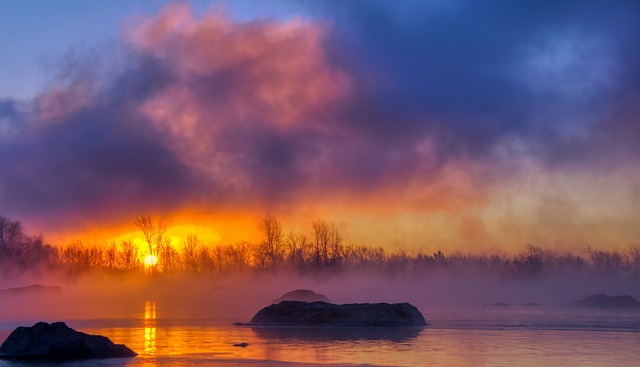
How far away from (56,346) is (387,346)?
1567cm

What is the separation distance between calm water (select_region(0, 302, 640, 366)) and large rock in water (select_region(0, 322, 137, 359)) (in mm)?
1573

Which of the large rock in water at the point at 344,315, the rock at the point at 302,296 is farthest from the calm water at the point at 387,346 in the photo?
the rock at the point at 302,296

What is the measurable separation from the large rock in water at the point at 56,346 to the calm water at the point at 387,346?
1573 mm

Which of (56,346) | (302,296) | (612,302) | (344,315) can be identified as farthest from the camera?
(612,302)

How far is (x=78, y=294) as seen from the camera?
148 metres

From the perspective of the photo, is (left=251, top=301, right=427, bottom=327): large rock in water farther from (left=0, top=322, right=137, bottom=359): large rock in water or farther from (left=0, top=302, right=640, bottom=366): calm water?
(left=0, top=322, right=137, bottom=359): large rock in water

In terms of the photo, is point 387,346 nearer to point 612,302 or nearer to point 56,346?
point 56,346

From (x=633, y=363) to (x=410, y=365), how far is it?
28.7 feet

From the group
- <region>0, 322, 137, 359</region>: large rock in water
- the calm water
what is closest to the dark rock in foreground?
the calm water

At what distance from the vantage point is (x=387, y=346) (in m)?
33.1

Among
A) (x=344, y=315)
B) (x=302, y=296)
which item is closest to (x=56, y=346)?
(x=344, y=315)

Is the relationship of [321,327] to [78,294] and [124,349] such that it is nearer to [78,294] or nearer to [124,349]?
[124,349]

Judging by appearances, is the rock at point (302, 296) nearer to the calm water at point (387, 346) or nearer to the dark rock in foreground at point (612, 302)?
the calm water at point (387, 346)

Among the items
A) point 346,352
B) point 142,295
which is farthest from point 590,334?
point 142,295
